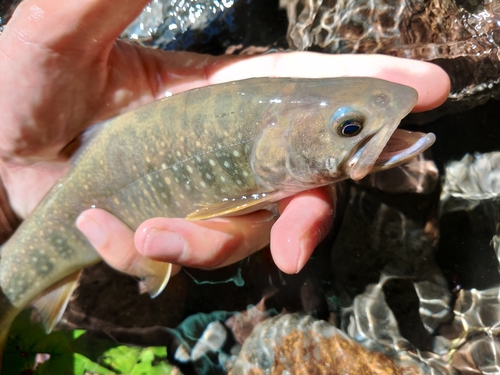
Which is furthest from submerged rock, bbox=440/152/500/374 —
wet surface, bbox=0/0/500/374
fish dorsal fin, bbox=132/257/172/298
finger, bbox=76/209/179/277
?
finger, bbox=76/209/179/277

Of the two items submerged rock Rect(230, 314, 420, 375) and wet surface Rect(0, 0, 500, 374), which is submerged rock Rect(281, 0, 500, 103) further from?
submerged rock Rect(230, 314, 420, 375)

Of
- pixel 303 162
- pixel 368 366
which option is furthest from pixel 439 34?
pixel 368 366

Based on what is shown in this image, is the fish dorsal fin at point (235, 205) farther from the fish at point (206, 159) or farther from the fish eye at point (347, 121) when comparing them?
the fish eye at point (347, 121)

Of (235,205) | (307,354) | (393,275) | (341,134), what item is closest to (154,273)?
(235,205)

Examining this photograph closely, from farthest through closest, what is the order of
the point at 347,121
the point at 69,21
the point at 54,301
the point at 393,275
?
1. the point at 393,275
2. the point at 54,301
3. the point at 69,21
4. the point at 347,121

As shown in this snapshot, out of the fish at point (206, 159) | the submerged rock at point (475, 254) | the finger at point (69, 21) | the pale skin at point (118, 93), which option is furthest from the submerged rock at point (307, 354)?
the finger at point (69, 21)

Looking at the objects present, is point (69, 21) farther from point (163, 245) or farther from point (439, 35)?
point (439, 35)

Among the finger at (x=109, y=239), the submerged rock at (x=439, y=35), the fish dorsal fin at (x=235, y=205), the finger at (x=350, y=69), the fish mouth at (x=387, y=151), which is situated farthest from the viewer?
the submerged rock at (x=439, y=35)

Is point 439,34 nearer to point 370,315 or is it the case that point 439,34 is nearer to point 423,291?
point 423,291
